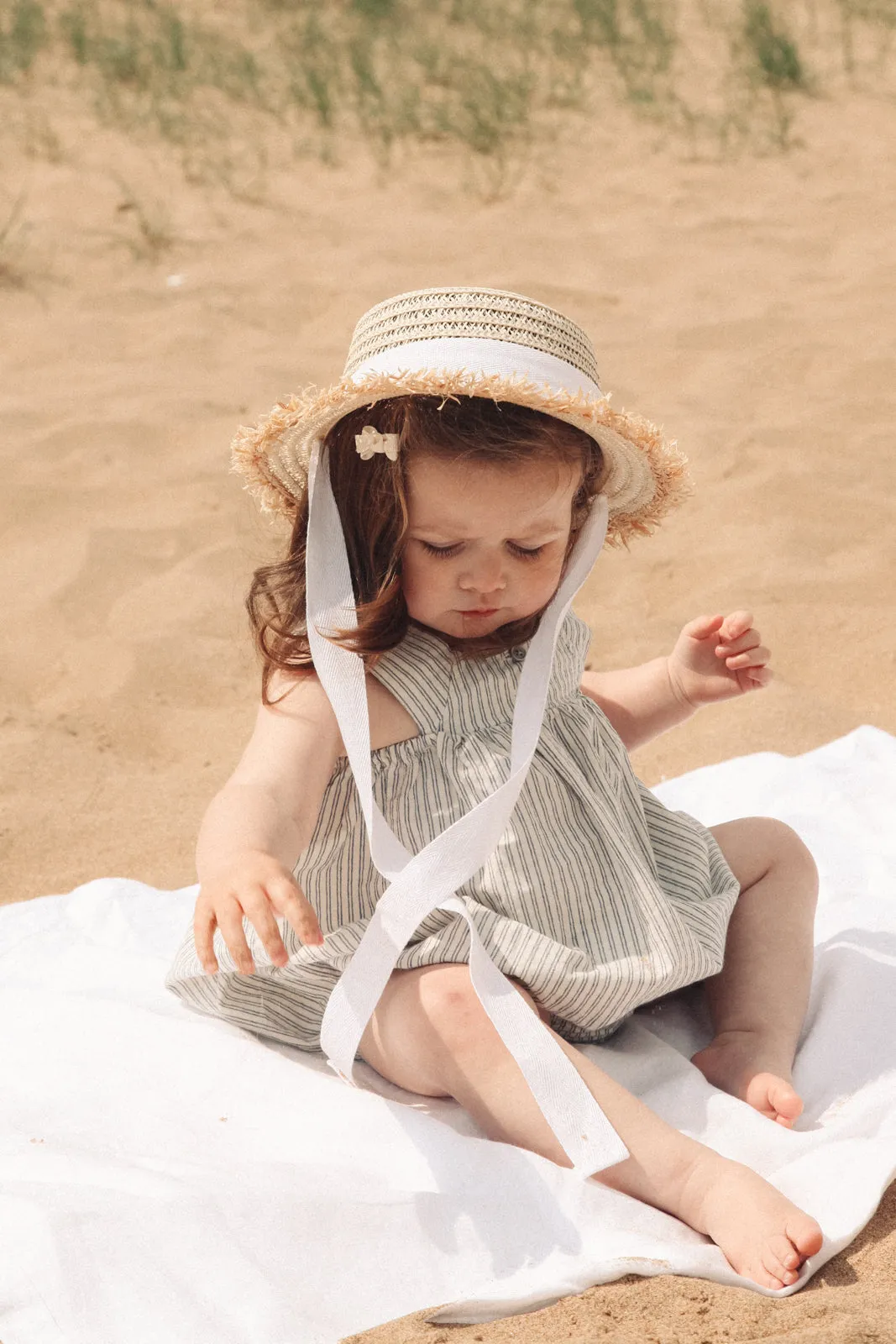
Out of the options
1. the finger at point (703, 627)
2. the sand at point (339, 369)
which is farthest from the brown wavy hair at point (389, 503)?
the sand at point (339, 369)

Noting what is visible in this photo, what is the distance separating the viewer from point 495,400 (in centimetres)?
179

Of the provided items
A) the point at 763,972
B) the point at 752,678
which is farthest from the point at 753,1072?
the point at 752,678

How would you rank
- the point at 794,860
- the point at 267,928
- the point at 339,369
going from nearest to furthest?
the point at 267,928 → the point at 794,860 → the point at 339,369

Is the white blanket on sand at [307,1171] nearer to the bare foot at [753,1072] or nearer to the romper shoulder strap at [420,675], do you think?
the bare foot at [753,1072]

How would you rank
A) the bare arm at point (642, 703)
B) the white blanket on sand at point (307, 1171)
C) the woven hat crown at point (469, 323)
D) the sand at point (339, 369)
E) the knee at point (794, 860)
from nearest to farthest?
the white blanket on sand at point (307, 1171), the woven hat crown at point (469, 323), the knee at point (794, 860), the bare arm at point (642, 703), the sand at point (339, 369)

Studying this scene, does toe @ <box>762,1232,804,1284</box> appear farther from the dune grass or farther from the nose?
the dune grass

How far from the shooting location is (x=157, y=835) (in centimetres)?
284

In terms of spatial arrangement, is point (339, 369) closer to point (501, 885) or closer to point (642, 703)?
point (642, 703)

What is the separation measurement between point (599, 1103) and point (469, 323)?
0.94 metres

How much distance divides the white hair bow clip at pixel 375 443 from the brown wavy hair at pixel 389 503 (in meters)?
0.02

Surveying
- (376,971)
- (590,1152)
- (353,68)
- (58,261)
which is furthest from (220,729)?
(353,68)

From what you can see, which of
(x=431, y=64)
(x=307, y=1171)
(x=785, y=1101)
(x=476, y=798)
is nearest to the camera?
(x=307, y=1171)

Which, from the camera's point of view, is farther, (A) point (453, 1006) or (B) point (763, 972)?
(B) point (763, 972)

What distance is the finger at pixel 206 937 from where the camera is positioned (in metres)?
1.58
